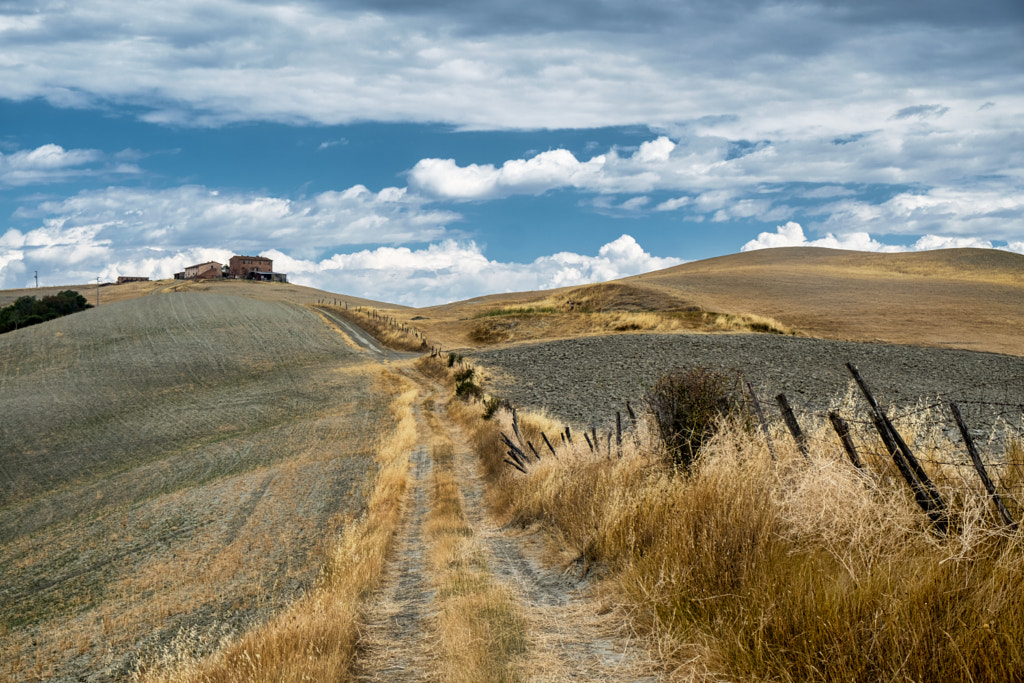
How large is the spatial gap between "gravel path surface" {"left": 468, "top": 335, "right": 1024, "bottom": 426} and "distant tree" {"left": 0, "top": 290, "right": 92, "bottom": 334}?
74.5 meters

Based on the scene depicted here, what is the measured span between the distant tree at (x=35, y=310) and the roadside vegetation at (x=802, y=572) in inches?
3961

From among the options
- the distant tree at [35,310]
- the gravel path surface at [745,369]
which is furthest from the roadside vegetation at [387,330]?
the distant tree at [35,310]

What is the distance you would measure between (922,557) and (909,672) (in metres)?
0.94

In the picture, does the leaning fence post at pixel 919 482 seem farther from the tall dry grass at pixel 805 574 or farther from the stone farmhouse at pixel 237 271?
the stone farmhouse at pixel 237 271

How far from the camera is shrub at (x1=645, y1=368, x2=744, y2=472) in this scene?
9.44m

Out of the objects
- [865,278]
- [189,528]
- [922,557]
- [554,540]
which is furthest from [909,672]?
[865,278]

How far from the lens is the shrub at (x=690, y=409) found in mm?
9438

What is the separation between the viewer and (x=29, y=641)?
12.5m

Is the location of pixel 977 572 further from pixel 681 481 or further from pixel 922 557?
pixel 681 481

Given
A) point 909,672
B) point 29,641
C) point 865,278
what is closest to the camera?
point 909,672

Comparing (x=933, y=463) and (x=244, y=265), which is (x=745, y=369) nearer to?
(x=933, y=463)

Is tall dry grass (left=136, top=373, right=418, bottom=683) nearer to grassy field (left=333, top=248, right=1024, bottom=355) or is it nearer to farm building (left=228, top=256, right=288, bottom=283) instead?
grassy field (left=333, top=248, right=1024, bottom=355)

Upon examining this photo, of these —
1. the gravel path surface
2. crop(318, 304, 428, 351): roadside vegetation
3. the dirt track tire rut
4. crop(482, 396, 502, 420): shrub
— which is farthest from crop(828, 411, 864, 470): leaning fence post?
crop(318, 304, 428, 351): roadside vegetation

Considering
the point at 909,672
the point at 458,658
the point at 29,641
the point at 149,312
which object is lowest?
the point at 29,641
